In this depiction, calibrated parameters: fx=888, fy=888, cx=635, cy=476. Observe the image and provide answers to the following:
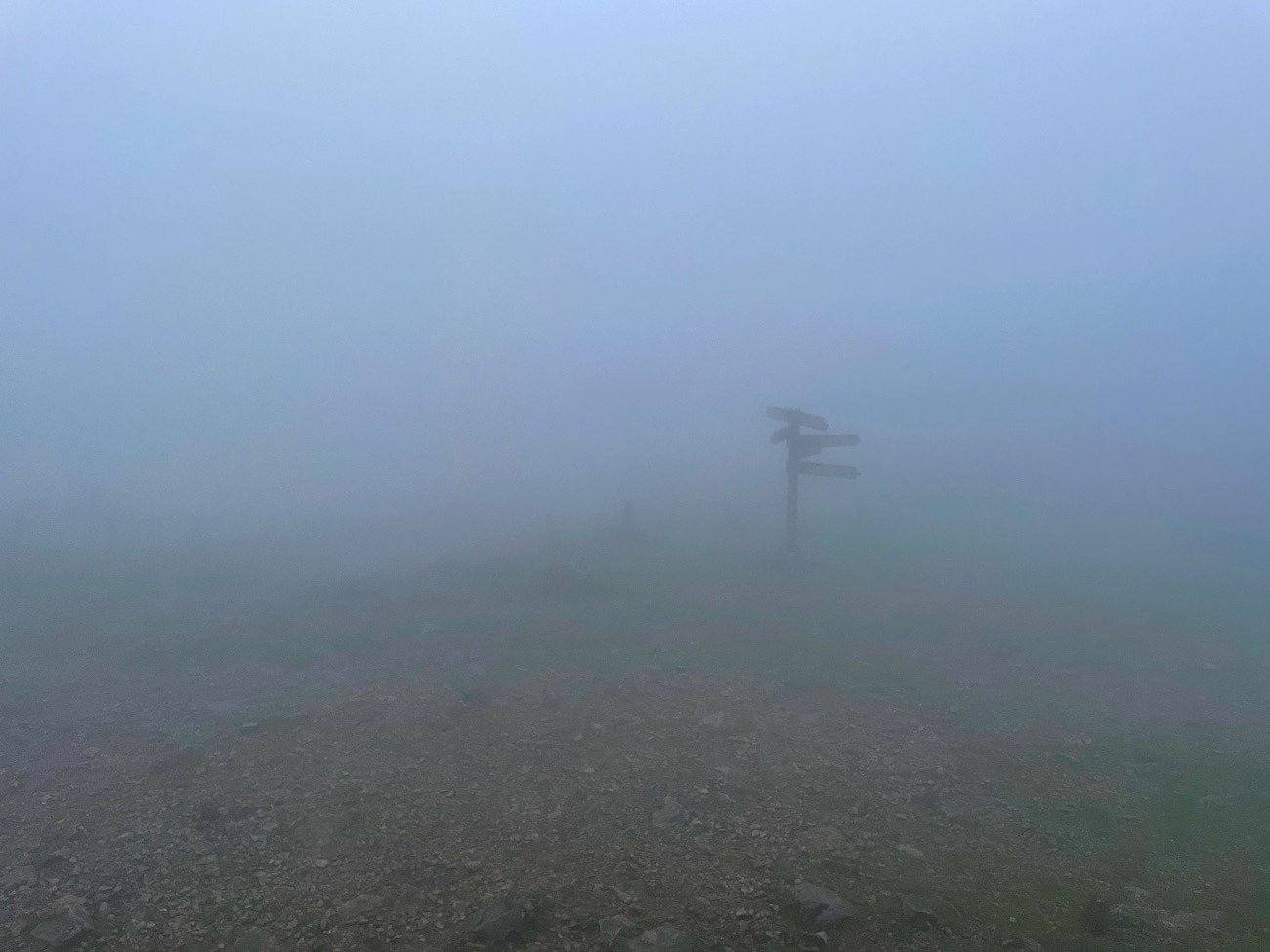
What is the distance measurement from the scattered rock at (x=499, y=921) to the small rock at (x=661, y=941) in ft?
2.53

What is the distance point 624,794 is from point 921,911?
2.93 metres

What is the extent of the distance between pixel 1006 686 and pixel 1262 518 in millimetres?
13077

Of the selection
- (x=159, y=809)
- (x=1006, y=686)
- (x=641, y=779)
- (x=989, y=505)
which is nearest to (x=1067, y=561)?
(x=989, y=505)

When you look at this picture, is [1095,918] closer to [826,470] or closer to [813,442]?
[826,470]

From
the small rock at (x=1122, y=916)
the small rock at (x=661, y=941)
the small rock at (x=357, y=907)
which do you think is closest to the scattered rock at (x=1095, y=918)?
the small rock at (x=1122, y=916)

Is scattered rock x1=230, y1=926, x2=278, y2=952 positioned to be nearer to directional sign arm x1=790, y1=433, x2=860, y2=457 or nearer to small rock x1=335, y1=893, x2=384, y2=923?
small rock x1=335, y1=893, x2=384, y2=923

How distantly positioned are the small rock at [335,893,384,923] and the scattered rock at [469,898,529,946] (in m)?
0.76

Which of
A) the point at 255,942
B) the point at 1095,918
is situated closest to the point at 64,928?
the point at 255,942

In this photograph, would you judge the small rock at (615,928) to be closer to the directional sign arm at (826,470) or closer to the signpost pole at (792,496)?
the signpost pole at (792,496)

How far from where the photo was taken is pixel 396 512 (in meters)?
26.1

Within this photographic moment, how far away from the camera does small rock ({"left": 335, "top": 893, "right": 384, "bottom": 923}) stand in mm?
6191

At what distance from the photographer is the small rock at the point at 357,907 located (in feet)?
20.3

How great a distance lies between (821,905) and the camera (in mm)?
6133

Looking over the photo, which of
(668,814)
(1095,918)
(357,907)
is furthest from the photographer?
(668,814)
